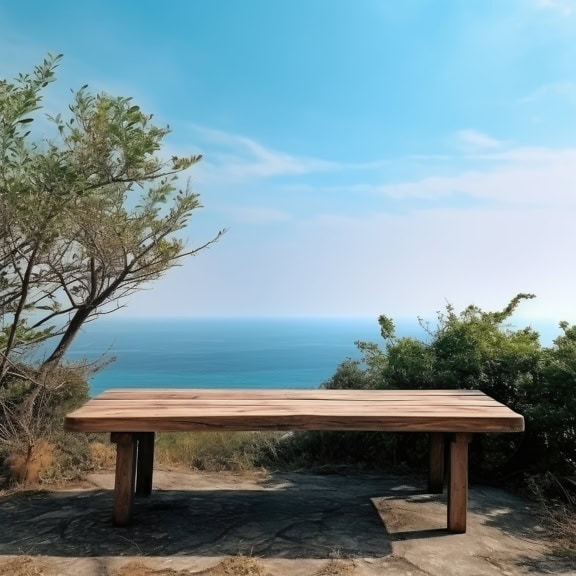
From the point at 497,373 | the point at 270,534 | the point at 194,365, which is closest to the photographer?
the point at 270,534

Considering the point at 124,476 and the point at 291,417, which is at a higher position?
the point at 291,417

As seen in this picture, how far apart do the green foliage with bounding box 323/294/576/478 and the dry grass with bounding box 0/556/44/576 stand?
357 cm

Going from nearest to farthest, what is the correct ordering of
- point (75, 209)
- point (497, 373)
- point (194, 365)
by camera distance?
point (75, 209)
point (497, 373)
point (194, 365)

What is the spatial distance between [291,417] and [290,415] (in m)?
0.01

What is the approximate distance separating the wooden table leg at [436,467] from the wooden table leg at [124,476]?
240cm

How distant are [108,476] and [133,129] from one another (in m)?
3.12

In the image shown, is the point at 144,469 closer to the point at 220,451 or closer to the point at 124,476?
the point at 124,476

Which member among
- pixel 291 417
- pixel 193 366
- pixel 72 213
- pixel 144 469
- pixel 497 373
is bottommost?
pixel 193 366

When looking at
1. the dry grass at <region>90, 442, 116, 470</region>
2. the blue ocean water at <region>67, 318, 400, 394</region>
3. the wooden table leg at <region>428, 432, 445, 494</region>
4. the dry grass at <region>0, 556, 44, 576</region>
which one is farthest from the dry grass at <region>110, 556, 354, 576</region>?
the dry grass at <region>90, 442, 116, 470</region>

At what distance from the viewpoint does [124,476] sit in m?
3.41

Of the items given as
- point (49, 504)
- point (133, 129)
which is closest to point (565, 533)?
point (49, 504)

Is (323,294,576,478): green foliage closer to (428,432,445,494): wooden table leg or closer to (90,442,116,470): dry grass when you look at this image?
(428,432,445,494): wooden table leg

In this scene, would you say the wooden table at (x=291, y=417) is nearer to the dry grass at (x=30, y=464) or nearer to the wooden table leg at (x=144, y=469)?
the wooden table leg at (x=144, y=469)

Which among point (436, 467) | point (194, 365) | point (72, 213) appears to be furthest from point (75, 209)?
point (194, 365)
